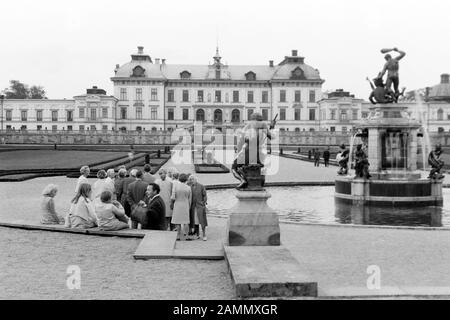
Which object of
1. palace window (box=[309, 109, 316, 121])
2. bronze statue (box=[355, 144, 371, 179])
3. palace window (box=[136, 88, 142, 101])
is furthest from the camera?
palace window (box=[309, 109, 316, 121])

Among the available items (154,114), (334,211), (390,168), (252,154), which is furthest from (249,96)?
(252,154)

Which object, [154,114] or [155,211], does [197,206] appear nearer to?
[155,211]

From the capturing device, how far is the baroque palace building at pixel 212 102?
9394 centimetres

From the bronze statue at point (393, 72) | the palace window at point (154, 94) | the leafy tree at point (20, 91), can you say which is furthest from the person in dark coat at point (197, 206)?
the leafy tree at point (20, 91)

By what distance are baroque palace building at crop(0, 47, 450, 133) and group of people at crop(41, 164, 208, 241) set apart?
81.3 m

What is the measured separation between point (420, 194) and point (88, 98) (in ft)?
256

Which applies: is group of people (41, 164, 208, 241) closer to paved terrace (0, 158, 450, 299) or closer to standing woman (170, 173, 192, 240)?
standing woman (170, 173, 192, 240)

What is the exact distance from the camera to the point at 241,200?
10258 mm

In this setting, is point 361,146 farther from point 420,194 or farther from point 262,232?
point 262,232

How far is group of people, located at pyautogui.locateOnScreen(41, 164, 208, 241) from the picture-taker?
11.9 meters

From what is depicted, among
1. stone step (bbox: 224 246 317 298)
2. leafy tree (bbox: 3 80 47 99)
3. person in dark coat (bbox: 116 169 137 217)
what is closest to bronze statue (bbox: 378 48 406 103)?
person in dark coat (bbox: 116 169 137 217)

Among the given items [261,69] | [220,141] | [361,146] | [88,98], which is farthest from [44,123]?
[361,146]

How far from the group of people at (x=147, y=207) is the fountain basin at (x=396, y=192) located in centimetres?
765

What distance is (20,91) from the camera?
5030 inches
